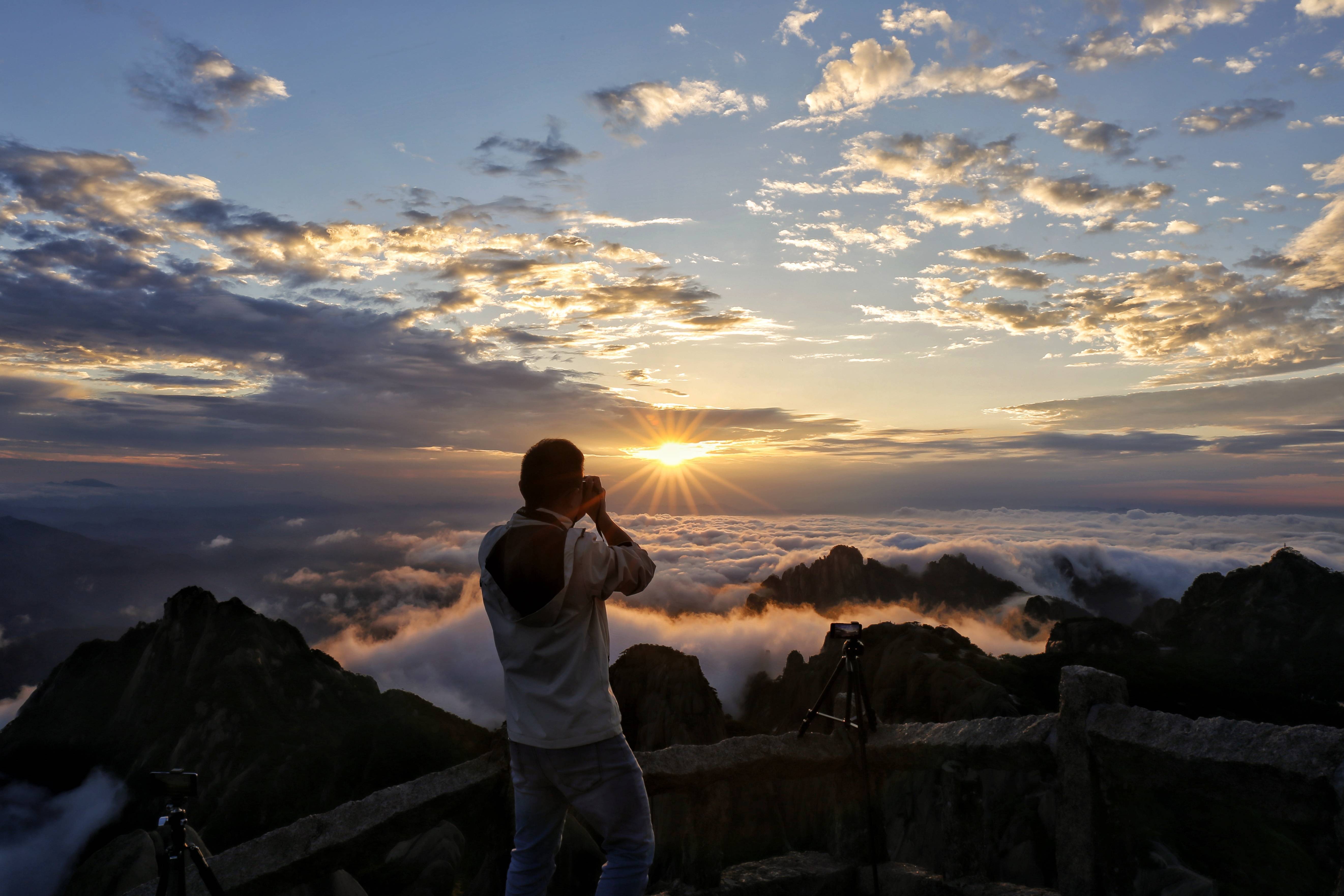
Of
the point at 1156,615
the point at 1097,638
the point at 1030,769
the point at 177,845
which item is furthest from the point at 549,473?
the point at 1156,615

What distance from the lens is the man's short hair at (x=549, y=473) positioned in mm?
3330

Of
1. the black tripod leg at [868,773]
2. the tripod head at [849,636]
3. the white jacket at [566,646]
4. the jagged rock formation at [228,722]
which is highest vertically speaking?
the white jacket at [566,646]

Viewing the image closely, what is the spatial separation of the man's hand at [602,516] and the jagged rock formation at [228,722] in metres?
106

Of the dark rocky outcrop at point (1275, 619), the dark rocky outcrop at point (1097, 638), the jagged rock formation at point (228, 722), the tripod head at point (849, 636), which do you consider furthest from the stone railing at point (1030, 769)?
the dark rocky outcrop at point (1275, 619)

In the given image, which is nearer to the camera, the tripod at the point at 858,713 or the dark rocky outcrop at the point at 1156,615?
the tripod at the point at 858,713

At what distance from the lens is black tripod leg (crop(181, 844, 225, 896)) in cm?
343

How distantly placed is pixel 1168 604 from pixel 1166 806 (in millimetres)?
175392

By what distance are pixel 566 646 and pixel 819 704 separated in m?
3.03

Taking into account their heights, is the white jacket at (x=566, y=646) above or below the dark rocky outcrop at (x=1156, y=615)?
above

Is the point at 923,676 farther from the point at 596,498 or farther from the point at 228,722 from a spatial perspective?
the point at 228,722

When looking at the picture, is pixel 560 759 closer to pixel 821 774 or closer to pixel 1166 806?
pixel 821 774

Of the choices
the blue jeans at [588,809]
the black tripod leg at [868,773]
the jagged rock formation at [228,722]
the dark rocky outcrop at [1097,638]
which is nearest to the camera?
the blue jeans at [588,809]

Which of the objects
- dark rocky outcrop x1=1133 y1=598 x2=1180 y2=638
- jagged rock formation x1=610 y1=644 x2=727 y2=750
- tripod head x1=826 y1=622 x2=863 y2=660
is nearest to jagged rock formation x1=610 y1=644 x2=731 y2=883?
jagged rock formation x1=610 y1=644 x2=727 y2=750

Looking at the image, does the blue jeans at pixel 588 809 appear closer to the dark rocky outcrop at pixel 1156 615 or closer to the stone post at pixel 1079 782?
the stone post at pixel 1079 782
